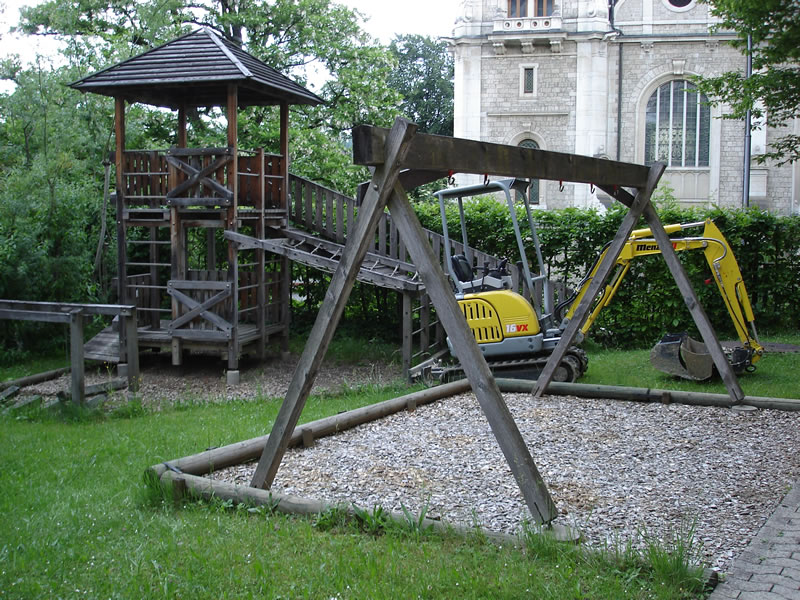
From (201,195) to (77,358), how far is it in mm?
4270

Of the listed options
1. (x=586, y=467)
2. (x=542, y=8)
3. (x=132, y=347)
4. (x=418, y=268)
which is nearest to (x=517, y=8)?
(x=542, y=8)

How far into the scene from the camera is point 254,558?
4.26m

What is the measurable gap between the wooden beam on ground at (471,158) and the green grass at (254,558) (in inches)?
79.8

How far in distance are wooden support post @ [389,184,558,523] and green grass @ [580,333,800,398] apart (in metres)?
5.92

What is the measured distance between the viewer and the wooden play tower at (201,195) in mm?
12945

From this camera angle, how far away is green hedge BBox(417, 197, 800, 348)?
45.1 ft

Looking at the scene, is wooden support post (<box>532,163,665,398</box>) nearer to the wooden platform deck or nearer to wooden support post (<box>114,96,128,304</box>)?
the wooden platform deck

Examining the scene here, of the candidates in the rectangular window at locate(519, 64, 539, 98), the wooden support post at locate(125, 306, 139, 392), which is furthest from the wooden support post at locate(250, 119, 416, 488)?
the rectangular window at locate(519, 64, 539, 98)

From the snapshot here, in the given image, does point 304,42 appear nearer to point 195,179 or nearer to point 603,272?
point 195,179

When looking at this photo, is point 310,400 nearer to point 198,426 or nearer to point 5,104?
point 198,426

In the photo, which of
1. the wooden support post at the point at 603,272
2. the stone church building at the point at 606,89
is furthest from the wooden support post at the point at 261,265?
the stone church building at the point at 606,89

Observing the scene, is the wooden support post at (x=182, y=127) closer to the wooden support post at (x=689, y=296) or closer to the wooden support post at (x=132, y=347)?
the wooden support post at (x=132, y=347)

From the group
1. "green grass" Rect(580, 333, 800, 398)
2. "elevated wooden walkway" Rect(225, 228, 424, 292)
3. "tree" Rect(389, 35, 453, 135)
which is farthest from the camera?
"tree" Rect(389, 35, 453, 135)

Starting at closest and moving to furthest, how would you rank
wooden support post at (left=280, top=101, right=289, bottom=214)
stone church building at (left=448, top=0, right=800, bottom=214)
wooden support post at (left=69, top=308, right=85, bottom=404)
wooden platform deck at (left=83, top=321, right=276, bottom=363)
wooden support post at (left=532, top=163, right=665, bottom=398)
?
wooden support post at (left=532, top=163, right=665, bottom=398) → wooden support post at (left=69, top=308, right=85, bottom=404) → wooden platform deck at (left=83, top=321, right=276, bottom=363) → wooden support post at (left=280, top=101, right=289, bottom=214) → stone church building at (left=448, top=0, right=800, bottom=214)
